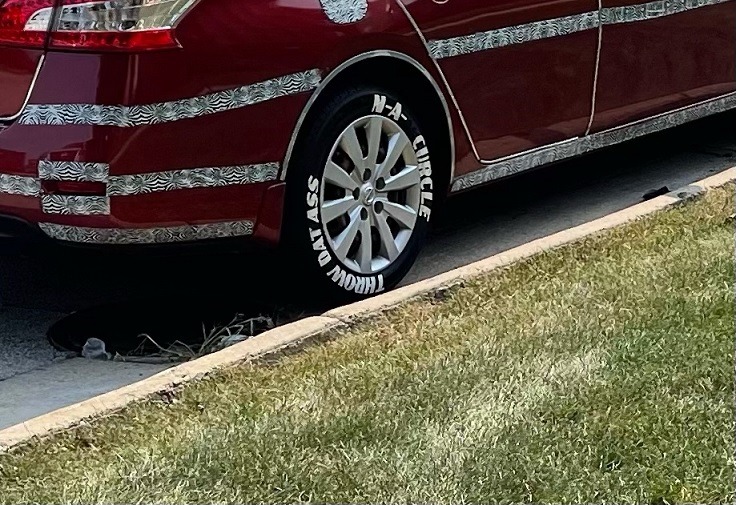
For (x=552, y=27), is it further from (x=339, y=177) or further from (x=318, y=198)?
(x=318, y=198)

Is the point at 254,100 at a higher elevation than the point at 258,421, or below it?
higher

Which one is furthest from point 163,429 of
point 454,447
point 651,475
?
point 651,475

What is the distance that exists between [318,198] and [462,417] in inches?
48.1

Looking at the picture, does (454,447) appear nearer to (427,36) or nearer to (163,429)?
(163,429)

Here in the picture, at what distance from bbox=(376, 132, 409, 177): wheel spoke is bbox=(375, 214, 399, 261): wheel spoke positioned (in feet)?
0.49

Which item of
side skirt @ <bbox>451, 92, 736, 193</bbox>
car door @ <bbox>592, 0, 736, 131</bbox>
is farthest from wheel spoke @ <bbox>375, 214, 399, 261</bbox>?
car door @ <bbox>592, 0, 736, 131</bbox>

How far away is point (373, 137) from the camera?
4.36m

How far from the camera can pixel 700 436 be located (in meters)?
2.99

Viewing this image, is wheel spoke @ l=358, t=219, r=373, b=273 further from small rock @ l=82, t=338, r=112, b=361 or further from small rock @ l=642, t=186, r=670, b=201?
small rock @ l=642, t=186, r=670, b=201

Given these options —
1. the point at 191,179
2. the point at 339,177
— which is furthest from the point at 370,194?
the point at 191,179

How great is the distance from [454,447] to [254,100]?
1398mm

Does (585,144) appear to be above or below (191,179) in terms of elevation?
below

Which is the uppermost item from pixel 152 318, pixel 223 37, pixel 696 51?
pixel 223 37

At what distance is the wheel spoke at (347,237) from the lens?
4.26m
